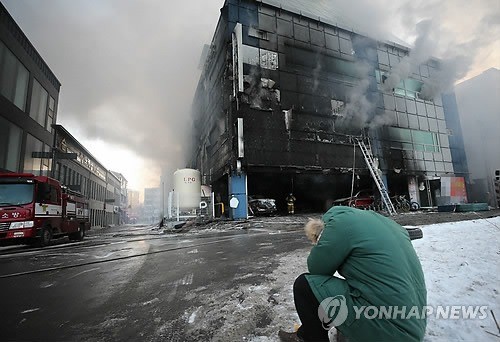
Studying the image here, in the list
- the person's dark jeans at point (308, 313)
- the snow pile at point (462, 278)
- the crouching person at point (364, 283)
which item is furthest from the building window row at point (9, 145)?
the snow pile at point (462, 278)

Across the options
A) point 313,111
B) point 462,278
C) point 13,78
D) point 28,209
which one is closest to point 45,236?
point 28,209

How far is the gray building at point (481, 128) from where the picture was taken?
2170 centimetres

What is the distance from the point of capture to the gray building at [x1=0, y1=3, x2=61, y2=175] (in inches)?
607

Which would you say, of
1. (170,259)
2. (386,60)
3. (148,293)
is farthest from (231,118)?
(386,60)

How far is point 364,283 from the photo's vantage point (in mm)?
1359

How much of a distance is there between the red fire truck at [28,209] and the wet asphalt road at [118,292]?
3.21 meters

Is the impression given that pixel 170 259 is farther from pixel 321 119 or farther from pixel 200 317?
pixel 321 119

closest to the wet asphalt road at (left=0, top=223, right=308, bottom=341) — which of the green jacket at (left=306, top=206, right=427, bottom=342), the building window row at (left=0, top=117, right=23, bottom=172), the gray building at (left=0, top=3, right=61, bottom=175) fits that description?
the green jacket at (left=306, top=206, right=427, bottom=342)

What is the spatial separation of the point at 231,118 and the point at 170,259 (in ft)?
38.2

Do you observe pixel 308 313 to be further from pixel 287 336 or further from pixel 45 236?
pixel 45 236

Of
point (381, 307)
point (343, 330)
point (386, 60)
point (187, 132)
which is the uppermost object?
point (386, 60)

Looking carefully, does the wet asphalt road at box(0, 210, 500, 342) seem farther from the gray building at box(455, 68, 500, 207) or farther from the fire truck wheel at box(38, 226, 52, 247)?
the gray building at box(455, 68, 500, 207)

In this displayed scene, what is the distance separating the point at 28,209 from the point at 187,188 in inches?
436

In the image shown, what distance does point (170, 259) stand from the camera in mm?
5371
